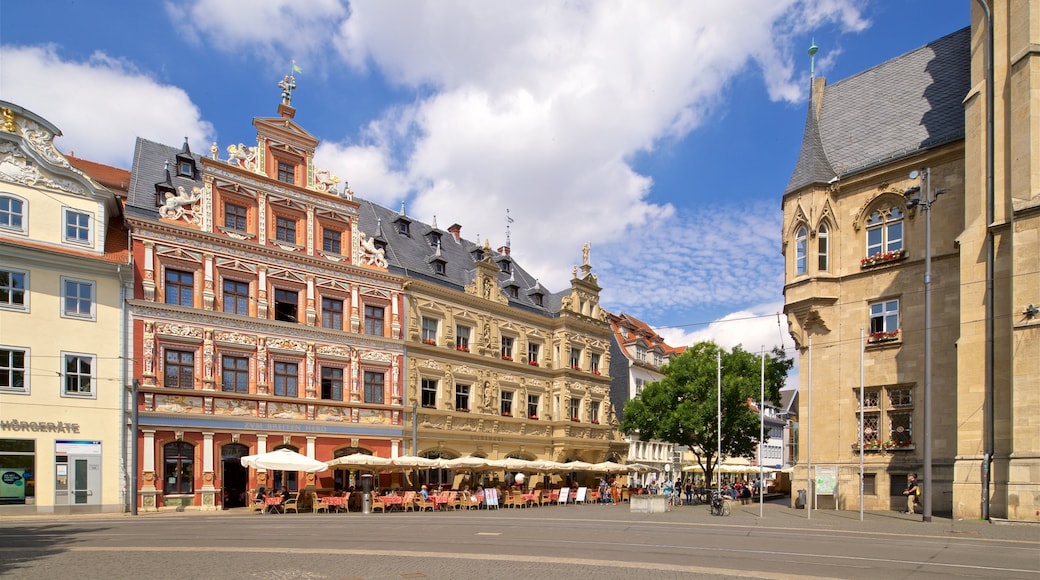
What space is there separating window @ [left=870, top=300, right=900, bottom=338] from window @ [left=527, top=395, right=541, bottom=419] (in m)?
24.6

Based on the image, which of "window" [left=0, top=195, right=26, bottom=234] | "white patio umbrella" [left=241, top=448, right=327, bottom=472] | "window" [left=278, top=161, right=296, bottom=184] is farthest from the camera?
"window" [left=278, top=161, right=296, bottom=184]

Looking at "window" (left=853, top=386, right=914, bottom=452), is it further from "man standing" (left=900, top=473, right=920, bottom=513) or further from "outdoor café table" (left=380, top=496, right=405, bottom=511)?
"outdoor café table" (left=380, top=496, right=405, bottom=511)

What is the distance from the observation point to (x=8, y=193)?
103 ft

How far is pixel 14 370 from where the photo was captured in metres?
30.5

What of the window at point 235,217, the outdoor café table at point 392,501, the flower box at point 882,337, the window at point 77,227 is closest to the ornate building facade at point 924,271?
the flower box at point 882,337

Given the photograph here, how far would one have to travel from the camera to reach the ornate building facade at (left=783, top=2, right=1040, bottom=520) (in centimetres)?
2448

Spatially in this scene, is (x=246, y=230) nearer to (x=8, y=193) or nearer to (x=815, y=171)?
(x=8, y=193)

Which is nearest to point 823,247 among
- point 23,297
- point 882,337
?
point 882,337

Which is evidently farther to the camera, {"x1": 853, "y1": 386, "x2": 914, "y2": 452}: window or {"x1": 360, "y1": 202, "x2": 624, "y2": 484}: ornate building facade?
{"x1": 360, "y1": 202, "x2": 624, "y2": 484}: ornate building facade

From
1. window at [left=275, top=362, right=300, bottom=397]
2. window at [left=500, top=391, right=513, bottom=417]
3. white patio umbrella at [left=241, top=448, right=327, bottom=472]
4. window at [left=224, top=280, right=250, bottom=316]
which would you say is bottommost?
white patio umbrella at [left=241, top=448, right=327, bottom=472]

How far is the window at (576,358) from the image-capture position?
54.4 m

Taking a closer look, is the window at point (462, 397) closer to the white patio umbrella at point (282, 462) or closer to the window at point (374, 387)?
the window at point (374, 387)

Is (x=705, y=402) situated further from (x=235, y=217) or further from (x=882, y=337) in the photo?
(x=235, y=217)

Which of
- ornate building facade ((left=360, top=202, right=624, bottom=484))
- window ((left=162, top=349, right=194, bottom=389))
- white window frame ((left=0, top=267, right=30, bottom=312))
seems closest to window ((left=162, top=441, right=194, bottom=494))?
window ((left=162, top=349, right=194, bottom=389))
